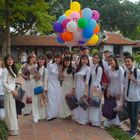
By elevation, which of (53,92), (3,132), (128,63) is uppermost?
(128,63)

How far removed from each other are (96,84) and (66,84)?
928mm

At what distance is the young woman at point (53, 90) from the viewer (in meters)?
8.18

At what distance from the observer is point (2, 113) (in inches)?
336

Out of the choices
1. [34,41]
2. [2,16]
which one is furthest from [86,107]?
[34,41]

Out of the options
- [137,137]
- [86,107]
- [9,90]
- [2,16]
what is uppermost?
[2,16]

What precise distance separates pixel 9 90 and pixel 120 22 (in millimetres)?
47823

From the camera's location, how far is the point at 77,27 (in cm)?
916

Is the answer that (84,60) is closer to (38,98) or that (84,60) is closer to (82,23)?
(38,98)

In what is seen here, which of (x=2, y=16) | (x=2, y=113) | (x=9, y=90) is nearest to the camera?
(x=9, y=90)

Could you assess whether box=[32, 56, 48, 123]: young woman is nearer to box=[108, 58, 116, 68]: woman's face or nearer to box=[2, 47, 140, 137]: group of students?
box=[2, 47, 140, 137]: group of students

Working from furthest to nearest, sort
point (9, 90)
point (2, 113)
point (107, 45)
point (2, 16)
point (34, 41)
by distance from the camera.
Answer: point (107, 45), point (34, 41), point (2, 16), point (2, 113), point (9, 90)

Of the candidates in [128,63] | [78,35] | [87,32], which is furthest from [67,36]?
[128,63]

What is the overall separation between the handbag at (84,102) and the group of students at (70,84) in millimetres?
103

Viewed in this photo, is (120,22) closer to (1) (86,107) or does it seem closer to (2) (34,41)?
(2) (34,41)
